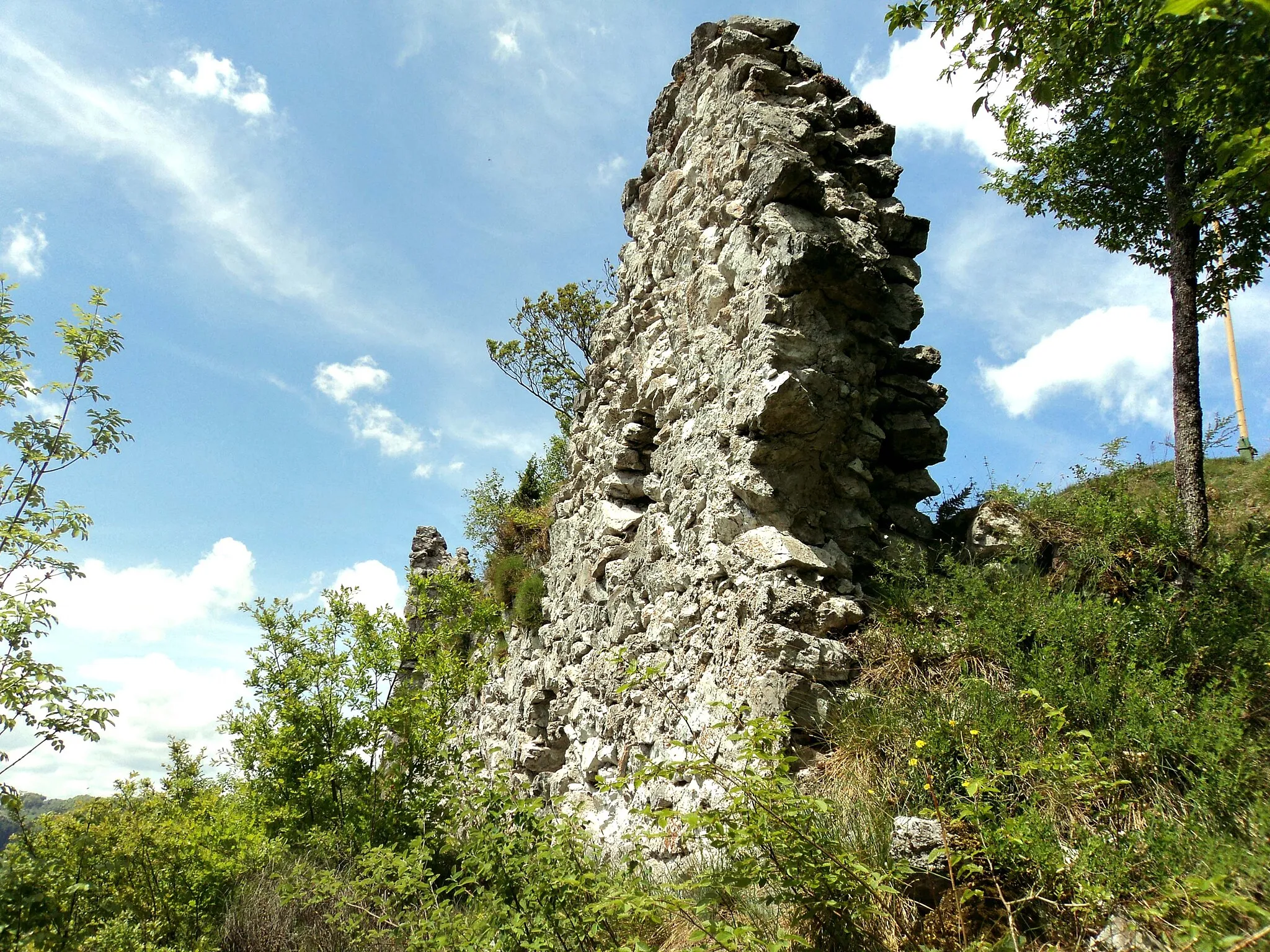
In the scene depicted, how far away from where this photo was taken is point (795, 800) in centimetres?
317

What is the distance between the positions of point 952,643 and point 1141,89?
621 centimetres

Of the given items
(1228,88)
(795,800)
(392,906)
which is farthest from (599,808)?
(1228,88)

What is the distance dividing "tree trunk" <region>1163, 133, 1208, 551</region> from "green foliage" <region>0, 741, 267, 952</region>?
8.55 meters

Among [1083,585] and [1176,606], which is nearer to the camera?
[1176,606]

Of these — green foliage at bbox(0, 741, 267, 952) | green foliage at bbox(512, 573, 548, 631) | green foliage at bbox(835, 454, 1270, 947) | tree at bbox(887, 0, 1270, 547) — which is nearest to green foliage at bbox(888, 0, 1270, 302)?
tree at bbox(887, 0, 1270, 547)

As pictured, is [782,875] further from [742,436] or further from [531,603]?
[531,603]

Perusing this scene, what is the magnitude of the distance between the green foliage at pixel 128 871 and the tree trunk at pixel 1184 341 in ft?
28.0

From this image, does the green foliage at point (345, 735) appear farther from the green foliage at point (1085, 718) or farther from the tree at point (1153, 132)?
the tree at point (1153, 132)

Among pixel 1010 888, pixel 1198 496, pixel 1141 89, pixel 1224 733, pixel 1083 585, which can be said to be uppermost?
pixel 1141 89

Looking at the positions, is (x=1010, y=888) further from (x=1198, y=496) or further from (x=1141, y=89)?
(x=1141, y=89)

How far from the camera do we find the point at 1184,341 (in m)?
7.40

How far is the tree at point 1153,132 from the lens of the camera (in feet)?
13.9

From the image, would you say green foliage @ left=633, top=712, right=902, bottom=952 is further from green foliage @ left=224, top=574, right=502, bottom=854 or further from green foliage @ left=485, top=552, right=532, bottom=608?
green foliage @ left=485, top=552, right=532, bottom=608

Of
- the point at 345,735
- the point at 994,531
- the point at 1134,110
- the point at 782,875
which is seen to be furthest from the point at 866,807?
the point at 1134,110
